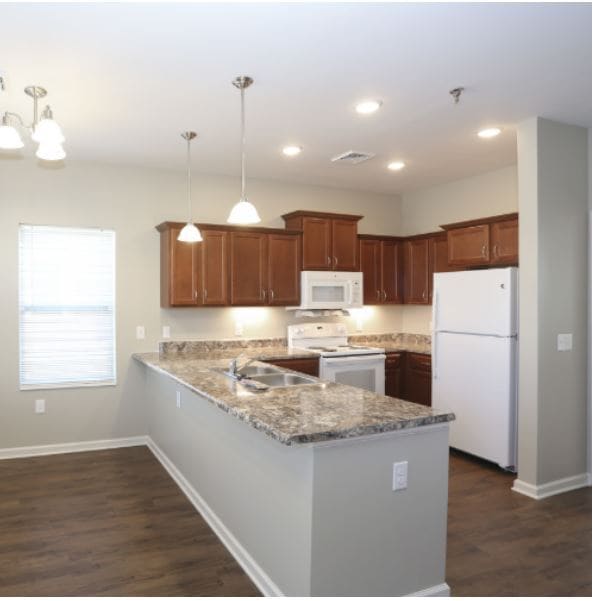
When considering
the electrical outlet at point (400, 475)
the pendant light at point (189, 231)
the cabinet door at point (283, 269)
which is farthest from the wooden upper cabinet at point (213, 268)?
the electrical outlet at point (400, 475)

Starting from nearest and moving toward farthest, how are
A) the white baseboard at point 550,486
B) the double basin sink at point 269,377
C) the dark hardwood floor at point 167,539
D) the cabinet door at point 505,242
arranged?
the dark hardwood floor at point 167,539, the double basin sink at point 269,377, the white baseboard at point 550,486, the cabinet door at point 505,242

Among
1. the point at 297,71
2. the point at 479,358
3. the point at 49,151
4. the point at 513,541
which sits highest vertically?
the point at 297,71

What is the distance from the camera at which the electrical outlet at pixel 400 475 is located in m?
2.35

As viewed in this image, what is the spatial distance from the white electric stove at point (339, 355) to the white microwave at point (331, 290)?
0.33m

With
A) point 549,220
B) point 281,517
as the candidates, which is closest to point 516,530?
point 281,517

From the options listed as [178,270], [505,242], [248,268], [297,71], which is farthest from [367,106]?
[178,270]

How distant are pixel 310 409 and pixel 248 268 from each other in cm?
294

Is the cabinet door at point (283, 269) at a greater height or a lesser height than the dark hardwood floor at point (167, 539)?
greater

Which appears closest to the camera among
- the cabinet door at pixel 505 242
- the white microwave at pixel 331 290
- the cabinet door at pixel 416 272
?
the cabinet door at pixel 505 242

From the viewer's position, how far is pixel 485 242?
15.4 ft

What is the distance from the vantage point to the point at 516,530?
3248 mm

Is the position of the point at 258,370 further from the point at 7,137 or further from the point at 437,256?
the point at 437,256

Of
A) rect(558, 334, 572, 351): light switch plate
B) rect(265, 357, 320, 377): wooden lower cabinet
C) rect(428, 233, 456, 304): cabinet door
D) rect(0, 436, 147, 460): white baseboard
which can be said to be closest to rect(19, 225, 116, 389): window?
rect(0, 436, 147, 460): white baseboard

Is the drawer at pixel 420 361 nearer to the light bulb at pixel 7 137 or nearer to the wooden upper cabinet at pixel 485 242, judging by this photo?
the wooden upper cabinet at pixel 485 242
